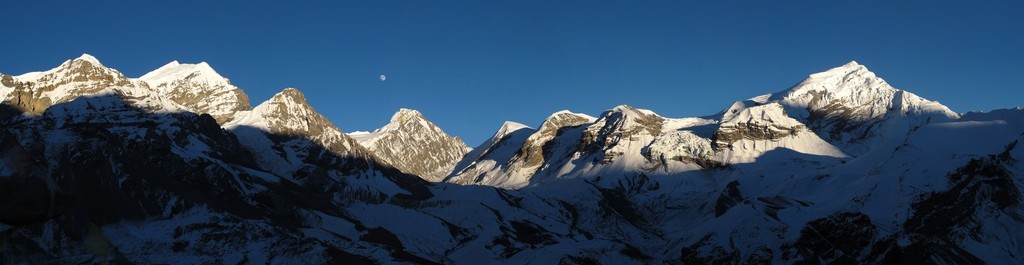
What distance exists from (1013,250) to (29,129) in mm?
191605

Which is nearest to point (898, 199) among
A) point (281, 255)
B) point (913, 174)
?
point (913, 174)

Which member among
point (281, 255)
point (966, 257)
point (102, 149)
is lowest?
point (966, 257)

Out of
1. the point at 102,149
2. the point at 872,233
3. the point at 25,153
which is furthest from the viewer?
the point at 102,149

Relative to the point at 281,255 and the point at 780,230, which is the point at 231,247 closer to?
the point at 281,255

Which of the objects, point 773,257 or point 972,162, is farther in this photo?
point 972,162

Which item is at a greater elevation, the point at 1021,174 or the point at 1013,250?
the point at 1021,174

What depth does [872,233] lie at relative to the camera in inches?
5906

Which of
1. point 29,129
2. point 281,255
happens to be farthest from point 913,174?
point 29,129

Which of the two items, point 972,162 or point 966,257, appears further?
point 972,162

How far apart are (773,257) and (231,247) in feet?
303

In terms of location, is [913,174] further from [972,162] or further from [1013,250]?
[1013,250]

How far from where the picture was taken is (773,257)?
159 m

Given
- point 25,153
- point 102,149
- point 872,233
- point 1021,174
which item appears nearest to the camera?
point 25,153

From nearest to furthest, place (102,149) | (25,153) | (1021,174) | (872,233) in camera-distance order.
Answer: (25,153) < (872,233) < (1021,174) < (102,149)
